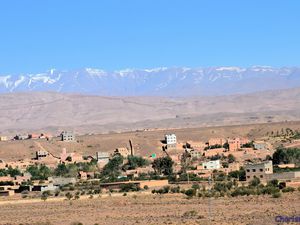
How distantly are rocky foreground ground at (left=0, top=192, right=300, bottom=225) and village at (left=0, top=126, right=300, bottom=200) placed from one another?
2.72 meters

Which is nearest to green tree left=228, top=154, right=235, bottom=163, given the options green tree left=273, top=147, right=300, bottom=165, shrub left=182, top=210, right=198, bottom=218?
green tree left=273, top=147, right=300, bottom=165

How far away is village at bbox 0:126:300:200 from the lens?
53497 mm

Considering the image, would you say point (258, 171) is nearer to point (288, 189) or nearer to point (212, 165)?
point (212, 165)

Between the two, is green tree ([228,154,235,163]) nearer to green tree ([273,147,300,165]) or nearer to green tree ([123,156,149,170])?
green tree ([273,147,300,165])

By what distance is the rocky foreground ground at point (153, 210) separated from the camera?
33562 millimetres

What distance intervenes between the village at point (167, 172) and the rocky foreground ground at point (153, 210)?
107 inches

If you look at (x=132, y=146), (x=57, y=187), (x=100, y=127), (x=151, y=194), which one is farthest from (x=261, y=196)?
(x=100, y=127)

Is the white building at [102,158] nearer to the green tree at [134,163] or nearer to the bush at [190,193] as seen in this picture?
the green tree at [134,163]

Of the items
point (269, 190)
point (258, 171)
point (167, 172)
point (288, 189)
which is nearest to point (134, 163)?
point (167, 172)

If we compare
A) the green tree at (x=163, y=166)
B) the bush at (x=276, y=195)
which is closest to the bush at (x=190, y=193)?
the bush at (x=276, y=195)

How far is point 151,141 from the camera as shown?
10544cm

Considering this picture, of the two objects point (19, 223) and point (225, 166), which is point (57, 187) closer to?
→ point (225, 166)

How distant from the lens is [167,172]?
69.5 metres

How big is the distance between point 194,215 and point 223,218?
194cm
